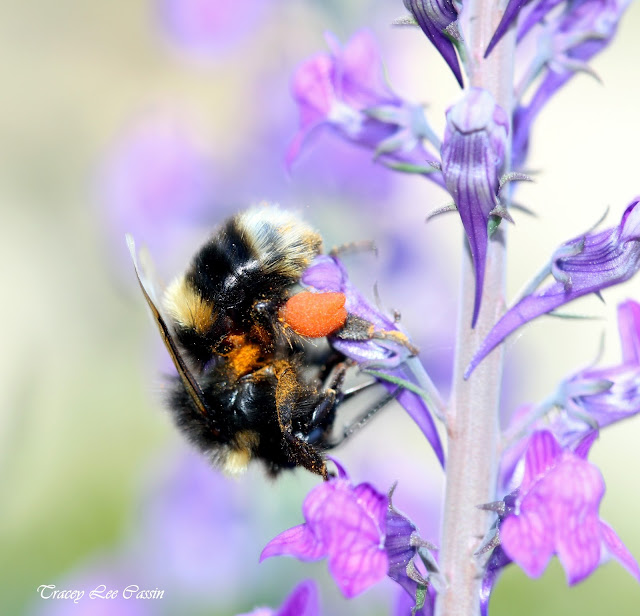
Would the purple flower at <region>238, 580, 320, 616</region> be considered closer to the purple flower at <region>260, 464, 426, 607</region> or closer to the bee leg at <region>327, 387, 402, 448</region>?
the purple flower at <region>260, 464, 426, 607</region>

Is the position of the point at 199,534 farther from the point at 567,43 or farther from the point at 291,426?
the point at 567,43

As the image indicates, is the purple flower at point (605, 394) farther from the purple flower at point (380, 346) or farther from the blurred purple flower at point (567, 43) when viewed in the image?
the blurred purple flower at point (567, 43)

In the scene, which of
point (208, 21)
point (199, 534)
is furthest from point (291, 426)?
point (208, 21)

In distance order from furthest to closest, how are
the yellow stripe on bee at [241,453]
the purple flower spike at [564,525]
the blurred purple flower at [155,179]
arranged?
the blurred purple flower at [155,179] → the yellow stripe on bee at [241,453] → the purple flower spike at [564,525]

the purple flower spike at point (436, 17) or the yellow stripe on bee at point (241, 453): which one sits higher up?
the purple flower spike at point (436, 17)
